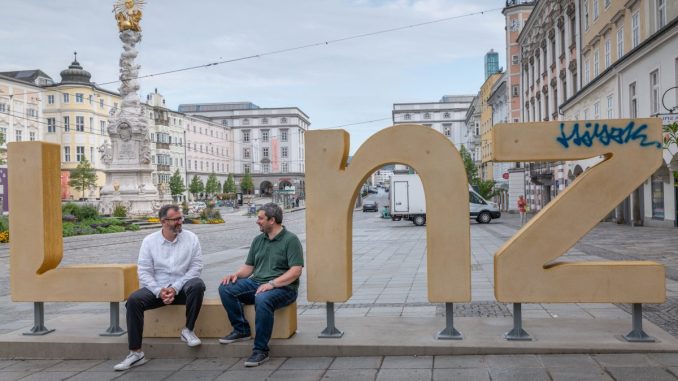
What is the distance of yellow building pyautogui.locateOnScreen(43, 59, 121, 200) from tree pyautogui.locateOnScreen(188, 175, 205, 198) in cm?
1734

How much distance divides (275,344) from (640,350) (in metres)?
3.44

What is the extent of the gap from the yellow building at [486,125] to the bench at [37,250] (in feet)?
213

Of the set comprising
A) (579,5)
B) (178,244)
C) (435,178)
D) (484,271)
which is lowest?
(484,271)

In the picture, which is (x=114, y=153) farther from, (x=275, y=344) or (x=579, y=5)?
(x=275, y=344)

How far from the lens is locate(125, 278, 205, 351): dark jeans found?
631 centimetres

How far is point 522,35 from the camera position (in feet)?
179

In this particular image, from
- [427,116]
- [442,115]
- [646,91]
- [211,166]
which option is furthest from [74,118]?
[442,115]

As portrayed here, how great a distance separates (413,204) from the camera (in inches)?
1410

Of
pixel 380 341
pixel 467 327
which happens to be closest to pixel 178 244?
pixel 380 341

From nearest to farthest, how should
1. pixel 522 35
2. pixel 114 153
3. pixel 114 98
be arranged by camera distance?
pixel 114 153, pixel 522 35, pixel 114 98

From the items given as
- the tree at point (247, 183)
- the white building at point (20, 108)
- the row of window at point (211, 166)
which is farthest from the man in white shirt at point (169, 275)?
the tree at point (247, 183)

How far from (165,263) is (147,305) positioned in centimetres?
46

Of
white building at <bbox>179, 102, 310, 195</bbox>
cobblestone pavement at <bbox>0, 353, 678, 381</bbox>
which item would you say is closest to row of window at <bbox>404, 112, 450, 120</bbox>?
white building at <bbox>179, 102, 310, 195</bbox>

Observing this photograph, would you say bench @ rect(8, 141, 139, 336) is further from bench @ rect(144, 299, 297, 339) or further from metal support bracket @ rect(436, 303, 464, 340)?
metal support bracket @ rect(436, 303, 464, 340)
